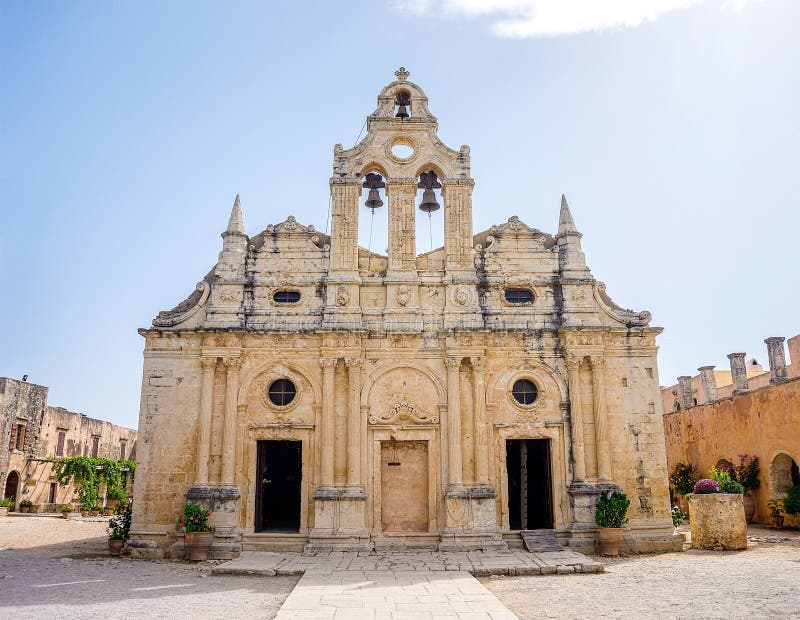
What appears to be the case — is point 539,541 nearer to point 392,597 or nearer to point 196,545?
point 392,597

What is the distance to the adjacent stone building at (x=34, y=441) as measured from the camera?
33.0 meters

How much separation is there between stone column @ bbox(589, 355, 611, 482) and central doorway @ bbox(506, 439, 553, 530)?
129cm

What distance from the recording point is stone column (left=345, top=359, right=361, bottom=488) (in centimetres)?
1655

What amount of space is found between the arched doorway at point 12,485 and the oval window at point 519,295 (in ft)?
93.5

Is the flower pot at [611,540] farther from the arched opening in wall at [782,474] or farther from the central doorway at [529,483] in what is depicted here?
the arched opening in wall at [782,474]

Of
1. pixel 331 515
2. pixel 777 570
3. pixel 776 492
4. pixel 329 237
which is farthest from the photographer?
pixel 776 492

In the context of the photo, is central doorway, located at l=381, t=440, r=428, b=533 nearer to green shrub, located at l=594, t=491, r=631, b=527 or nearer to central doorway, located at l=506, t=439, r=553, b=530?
central doorway, located at l=506, t=439, r=553, b=530

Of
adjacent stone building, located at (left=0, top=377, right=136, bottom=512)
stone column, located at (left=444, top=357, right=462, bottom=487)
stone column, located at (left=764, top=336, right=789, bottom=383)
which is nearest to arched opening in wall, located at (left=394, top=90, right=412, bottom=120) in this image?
stone column, located at (left=444, top=357, right=462, bottom=487)

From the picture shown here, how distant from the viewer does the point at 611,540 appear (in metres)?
15.7

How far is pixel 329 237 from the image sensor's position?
19062 millimetres

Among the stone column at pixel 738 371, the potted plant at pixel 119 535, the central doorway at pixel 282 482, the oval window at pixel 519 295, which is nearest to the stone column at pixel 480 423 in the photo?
the oval window at pixel 519 295

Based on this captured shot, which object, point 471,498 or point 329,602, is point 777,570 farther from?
point 329,602

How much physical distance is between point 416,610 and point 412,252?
10.3 metres

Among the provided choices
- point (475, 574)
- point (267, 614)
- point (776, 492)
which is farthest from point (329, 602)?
point (776, 492)
